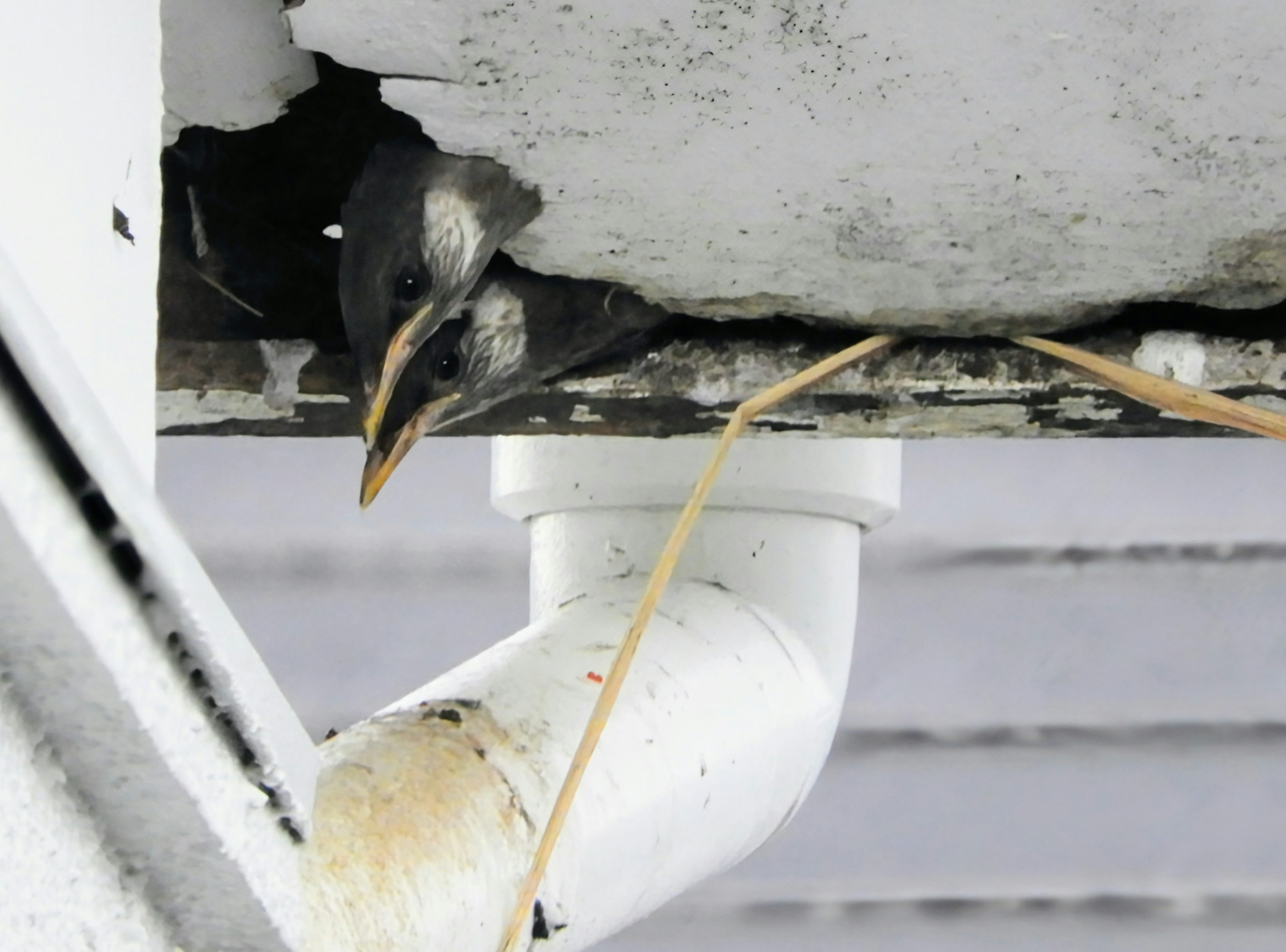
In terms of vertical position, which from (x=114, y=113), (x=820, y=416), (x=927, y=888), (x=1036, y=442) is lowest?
(x=927, y=888)

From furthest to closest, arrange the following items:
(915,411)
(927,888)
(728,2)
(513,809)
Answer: (927,888) → (915,411) → (513,809) → (728,2)

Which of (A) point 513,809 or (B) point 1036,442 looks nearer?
(A) point 513,809

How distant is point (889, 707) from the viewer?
190cm

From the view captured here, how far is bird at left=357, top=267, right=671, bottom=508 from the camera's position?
27.9 inches

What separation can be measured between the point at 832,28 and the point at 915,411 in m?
0.32

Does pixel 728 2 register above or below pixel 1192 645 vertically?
above

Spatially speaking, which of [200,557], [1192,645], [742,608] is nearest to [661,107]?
[742,608]

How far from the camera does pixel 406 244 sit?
588 millimetres

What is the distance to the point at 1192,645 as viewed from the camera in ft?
6.21

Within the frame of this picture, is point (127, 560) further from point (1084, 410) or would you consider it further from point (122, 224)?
point (1084, 410)

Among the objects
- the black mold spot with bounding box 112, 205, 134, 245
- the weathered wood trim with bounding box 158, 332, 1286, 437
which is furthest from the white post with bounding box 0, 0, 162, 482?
the weathered wood trim with bounding box 158, 332, 1286, 437

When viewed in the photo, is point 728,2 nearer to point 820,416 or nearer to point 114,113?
point 114,113

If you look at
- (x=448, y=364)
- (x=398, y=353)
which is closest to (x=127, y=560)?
(x=398, y=353)

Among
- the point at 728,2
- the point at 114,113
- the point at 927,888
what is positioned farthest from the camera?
the point at 927,888
